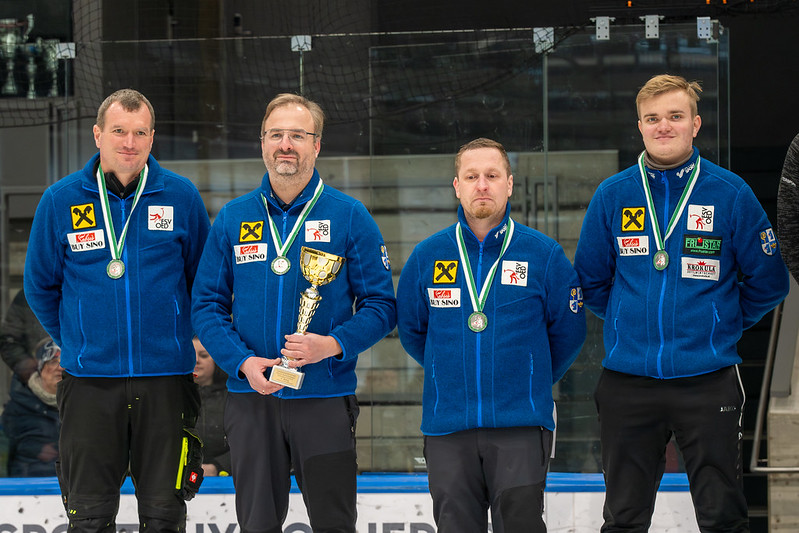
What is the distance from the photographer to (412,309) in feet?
10.8

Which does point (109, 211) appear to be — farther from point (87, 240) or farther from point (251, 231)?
point (251, 231)

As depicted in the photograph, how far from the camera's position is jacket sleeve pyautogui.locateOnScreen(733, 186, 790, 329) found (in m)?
3.20

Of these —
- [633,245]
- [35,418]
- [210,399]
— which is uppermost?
[633,245]

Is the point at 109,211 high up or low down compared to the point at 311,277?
up

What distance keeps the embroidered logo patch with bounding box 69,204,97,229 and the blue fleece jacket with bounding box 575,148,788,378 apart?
5.62 ft

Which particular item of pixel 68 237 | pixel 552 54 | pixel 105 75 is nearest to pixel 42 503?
pixel 68 237

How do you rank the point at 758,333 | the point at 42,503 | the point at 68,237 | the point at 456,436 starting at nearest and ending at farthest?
1. the point at 456,436
2. the point at 68,237
3. the point at 42,503
4. the point at 758,333

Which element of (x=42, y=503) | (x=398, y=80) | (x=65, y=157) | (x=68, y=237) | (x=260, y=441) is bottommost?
(x=42, y=503)

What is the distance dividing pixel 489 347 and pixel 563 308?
289mm

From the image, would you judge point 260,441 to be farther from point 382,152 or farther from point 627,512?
point 382,152

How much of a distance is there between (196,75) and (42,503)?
6.99 feet

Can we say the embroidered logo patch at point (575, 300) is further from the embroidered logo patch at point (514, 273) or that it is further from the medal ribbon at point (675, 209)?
the medal ribbon at point (675, 209)

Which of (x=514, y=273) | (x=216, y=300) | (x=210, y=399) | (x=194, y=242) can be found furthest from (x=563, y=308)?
(x=210, y=399)

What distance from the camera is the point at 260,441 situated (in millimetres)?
3148
